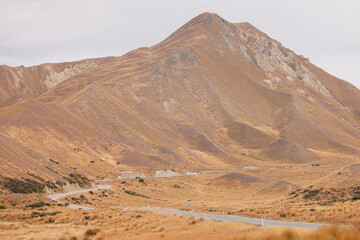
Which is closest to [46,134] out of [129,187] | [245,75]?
[129,187]

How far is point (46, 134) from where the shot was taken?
3442 inches

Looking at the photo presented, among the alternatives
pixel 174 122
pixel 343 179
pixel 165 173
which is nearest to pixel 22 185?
pixel 343 179

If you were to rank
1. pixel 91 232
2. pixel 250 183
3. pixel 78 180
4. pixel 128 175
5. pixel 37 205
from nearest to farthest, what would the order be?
pixel 91 232, pixel 37 205, pixel 78 180, pixel 128 175, pixel 250 183

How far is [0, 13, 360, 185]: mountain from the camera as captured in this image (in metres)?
85.9

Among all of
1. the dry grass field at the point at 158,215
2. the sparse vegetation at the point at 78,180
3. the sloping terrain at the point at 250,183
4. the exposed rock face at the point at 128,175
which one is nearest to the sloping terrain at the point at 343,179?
the dry grass field at the point at 158,215

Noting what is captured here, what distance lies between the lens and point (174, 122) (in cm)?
14550

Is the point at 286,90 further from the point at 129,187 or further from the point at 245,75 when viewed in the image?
the point at 129,187

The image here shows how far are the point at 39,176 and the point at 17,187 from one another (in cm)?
941

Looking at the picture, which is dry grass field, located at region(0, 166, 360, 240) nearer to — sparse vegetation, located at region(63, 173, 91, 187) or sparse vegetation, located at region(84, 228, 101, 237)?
sparse vegetation, located at region(84, 228, 101, 237)

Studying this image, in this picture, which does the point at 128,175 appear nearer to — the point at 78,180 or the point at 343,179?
the point at 78,180

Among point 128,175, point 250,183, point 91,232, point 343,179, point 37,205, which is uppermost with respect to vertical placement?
point 91,232

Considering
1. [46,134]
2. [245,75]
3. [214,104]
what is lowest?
[46,134]

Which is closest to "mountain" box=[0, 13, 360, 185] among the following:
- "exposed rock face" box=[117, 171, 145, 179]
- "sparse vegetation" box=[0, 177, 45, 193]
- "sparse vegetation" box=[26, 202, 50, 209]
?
"sparse vegetation" box=[0, 177, 45, 193]

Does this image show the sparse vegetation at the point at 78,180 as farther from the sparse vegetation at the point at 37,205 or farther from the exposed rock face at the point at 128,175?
the sparse vegetation at the point at 37,205
